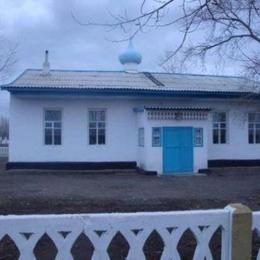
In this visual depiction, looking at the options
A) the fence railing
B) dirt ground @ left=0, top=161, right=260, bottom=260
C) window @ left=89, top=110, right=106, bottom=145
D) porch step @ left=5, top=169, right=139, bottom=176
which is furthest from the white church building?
the fence railing

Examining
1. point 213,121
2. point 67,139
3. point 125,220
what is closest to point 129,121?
point 67,139

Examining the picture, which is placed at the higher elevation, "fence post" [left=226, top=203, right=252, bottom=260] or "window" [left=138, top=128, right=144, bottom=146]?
"window" [left=138, top=128, right=144, bottom=146]

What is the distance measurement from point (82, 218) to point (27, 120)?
50.0ft

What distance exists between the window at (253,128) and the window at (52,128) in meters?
8.75

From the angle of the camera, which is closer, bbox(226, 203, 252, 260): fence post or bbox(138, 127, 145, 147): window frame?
bbox(226, 203, 252, 260): fence post

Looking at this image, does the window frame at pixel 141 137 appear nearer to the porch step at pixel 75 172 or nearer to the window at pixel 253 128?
the porch step at pixel 75 172

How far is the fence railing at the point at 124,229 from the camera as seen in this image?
3.09m

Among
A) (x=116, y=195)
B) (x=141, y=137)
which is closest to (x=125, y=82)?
(x=141, y=137)

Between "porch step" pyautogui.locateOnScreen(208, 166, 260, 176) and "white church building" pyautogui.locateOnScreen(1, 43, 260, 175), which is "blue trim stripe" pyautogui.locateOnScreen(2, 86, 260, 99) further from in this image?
"porch step" pyautogui.locateOnScreen(208, 166, 260, 176)

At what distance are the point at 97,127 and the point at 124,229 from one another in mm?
15230

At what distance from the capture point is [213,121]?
773 inches

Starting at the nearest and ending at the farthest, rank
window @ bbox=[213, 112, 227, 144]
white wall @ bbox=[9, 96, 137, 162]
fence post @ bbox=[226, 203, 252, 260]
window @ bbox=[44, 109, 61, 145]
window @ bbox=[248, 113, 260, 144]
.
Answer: fence post @ bbox=[226, 203, 252, 260] < white wall @ bbox=[9, 96, 137, 162] < window @ bbox=[44, 109, 61, 145] < window @ bbox=[213, 112, 227, 144] < window @ bbox=[248, 113, 260, 144]

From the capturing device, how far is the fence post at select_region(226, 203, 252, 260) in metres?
3.34

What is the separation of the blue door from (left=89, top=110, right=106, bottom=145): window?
9.26 feet
